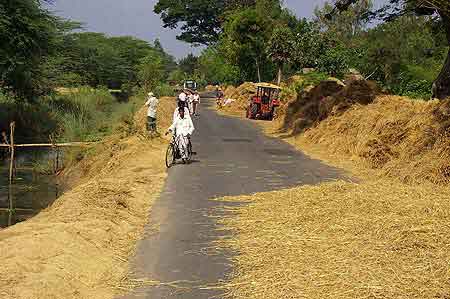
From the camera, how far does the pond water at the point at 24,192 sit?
16898mm

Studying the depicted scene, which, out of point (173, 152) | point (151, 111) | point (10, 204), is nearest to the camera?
point (173, 152)

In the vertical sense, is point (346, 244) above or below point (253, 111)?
below

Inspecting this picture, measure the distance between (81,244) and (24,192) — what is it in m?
12.9

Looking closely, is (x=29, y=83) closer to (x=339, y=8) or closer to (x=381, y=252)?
(x=339, y=8)

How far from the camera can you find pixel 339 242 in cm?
806

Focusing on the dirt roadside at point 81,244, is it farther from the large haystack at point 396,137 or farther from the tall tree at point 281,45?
the tall tree at point 281,45

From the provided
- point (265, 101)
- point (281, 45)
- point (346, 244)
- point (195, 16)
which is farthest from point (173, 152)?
point (195, 16)

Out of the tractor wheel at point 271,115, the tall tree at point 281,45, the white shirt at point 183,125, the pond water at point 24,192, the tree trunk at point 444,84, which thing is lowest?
the pond water at point 24,192

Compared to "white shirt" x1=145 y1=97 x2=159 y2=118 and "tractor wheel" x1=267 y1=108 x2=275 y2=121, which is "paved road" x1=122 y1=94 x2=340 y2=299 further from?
"tractor wheel" x1=267 y1=108 x2=275 y2=121

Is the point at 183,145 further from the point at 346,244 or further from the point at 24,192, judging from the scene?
the point at 346,244

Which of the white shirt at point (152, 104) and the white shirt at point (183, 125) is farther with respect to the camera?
the white shirt at point (152, 104)

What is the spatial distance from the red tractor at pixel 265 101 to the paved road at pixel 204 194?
1123 centimetres

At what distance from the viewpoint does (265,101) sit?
37.7 m

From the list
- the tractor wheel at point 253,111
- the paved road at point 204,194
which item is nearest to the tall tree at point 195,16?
the tractor wheel at point 253,111
